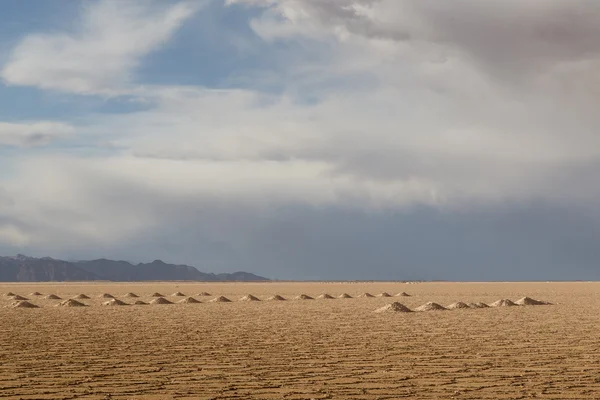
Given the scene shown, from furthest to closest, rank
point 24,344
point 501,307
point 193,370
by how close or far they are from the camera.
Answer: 1. point 501,307
2. point 24,344
3. point 193,370

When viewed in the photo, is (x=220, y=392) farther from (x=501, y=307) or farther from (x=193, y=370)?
(x=501, y=307)

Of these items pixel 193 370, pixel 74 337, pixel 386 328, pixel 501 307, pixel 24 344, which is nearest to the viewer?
pixel 193 370

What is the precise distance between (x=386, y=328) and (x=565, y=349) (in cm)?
851

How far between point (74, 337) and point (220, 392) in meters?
12.8

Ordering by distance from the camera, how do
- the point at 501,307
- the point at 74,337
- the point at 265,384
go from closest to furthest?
the point at 265,384 < the point at 74,337 < the point at 501,307

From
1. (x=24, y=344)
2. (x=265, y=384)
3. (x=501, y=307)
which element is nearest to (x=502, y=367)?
(x=265, y=384)

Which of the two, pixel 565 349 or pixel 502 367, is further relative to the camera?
pixel 565 349

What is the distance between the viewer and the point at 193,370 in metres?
15.2

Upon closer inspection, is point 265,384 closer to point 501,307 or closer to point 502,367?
point 502,367

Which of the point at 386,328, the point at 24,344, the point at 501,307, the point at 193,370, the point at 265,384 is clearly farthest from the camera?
the point at 501,307

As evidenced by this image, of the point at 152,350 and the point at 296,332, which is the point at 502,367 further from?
the point at 296,332

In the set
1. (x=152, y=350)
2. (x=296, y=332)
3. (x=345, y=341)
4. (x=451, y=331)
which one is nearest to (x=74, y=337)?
(x=152, y=350)

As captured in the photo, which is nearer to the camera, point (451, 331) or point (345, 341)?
point (345, 341)

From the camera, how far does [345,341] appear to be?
21641 millimetres
